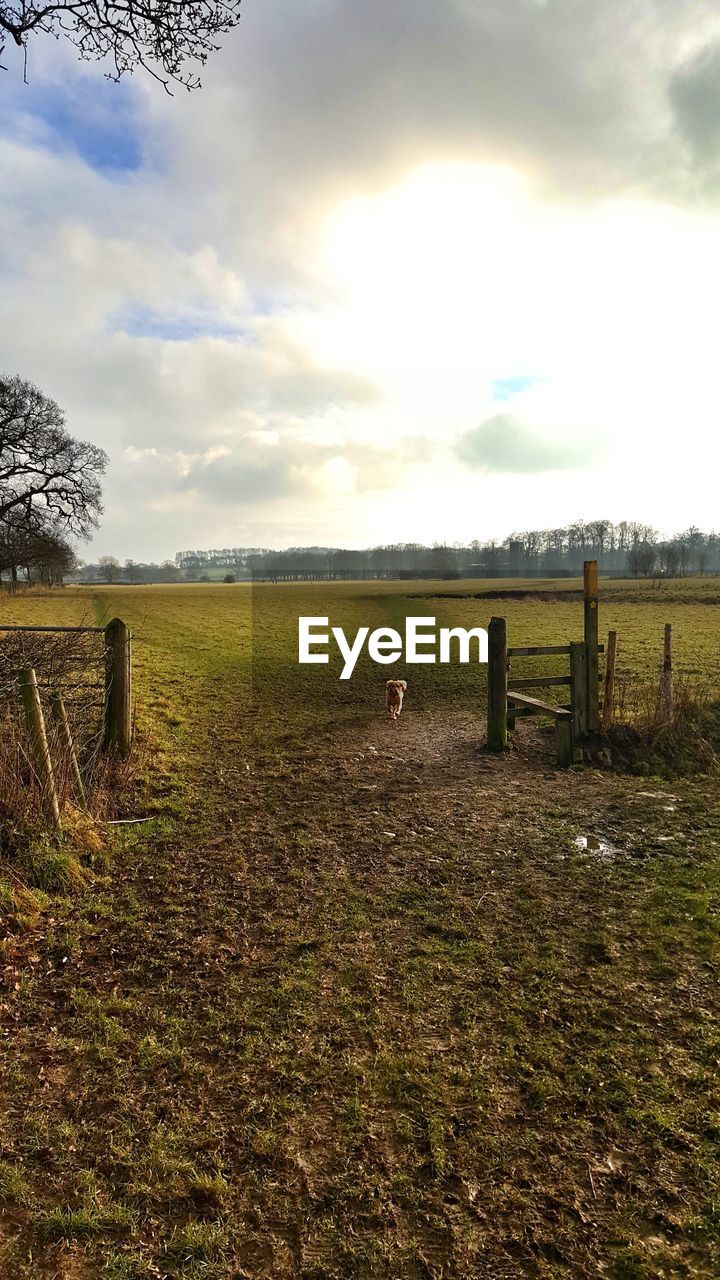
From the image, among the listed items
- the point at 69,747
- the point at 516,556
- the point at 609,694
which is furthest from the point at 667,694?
the point at 516,556

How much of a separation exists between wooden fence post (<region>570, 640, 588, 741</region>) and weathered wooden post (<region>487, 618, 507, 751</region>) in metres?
1.07

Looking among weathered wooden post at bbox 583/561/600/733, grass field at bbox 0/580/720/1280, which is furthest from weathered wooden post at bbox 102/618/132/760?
weathered wooden post at bbox 583/561/600/733

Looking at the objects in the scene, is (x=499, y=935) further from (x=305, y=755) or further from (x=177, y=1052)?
(x=305, y=755)

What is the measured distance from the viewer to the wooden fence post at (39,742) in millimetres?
6176

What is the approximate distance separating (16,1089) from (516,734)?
9138 millimetres

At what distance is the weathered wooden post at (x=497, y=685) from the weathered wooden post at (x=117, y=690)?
212 inches

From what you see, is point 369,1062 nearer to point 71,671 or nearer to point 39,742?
point 39,742

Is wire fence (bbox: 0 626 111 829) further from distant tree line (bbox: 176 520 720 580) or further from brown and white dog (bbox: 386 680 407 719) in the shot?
distant tree line (bbox: 176 520 720 580)

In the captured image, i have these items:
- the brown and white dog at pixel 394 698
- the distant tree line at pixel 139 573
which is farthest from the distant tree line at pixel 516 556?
the brown and white dog at pixel 394 698

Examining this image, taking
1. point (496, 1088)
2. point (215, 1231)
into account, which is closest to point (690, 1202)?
point (496, 1088)

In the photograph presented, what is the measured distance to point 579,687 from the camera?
32.7 ft

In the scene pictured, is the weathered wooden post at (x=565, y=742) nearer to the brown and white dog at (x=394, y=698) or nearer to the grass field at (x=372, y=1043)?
the grass field at (x=372, y=1043)

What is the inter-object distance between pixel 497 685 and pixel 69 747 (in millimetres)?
6298

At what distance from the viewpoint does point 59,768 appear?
6633 mm
